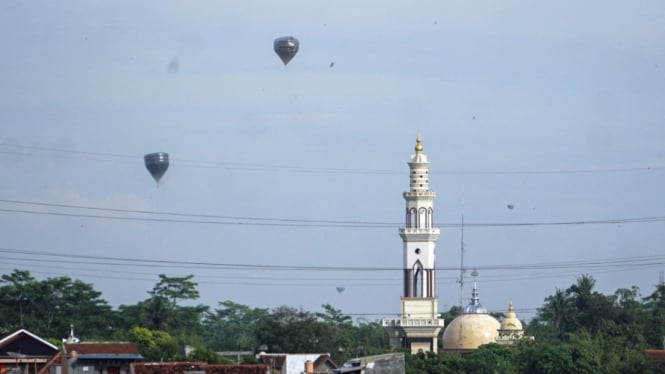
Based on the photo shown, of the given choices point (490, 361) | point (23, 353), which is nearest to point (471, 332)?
point (490, 361)

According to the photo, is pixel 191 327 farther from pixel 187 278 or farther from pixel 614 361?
pixel 614 361

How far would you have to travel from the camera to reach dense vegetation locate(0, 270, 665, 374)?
9275 cm

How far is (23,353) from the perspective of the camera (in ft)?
226

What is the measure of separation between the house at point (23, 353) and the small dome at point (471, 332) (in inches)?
2177

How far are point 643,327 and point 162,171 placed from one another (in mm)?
51683

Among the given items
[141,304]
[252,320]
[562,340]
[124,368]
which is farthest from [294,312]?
[252,320]

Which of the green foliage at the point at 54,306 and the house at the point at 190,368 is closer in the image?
the house at the point at 190,368

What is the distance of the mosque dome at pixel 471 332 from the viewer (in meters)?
121

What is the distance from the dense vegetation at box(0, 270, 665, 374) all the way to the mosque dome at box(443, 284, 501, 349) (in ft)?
14.9

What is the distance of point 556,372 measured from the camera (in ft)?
301

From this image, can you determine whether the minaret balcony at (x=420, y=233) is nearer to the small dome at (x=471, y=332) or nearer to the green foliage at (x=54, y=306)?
the small dome at (x=471, y=332)

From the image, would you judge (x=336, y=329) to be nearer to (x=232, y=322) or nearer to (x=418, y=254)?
(x=418, y=254)

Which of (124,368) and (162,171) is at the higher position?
(162,171)

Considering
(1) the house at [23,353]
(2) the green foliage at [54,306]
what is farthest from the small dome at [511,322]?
(1) the house at [23,353]
